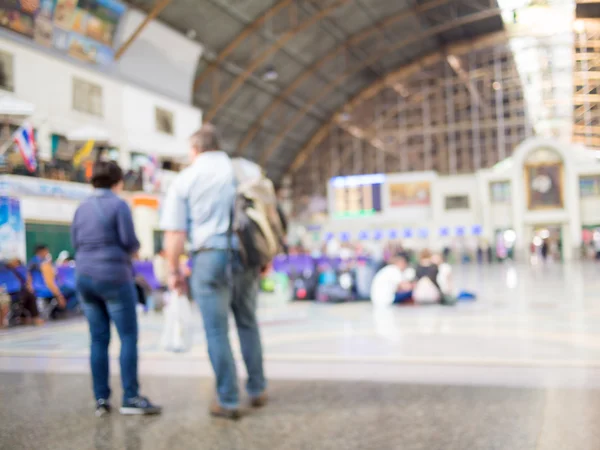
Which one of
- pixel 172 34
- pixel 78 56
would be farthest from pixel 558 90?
pixel 78 56

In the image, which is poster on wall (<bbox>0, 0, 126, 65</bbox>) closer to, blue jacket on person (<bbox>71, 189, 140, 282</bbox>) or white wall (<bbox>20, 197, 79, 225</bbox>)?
white wall (<bbox>20, 197, 79, 225</bbox>)

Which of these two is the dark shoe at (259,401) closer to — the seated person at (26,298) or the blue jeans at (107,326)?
the blue jeans at (107,326)

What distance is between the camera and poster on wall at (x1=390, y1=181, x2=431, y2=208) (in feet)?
133

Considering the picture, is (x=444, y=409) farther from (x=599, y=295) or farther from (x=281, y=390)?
(x=599, y=295)

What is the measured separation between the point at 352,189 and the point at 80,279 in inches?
1508

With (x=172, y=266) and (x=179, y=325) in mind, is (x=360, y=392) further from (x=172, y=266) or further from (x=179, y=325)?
(x=179, y=325)

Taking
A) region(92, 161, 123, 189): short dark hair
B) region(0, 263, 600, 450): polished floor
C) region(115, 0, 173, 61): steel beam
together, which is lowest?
region(0, 263, 600, 450): polished floor

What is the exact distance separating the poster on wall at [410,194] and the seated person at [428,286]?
29463mm

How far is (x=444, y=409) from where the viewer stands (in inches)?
133

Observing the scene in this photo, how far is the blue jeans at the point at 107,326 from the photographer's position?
3.51m

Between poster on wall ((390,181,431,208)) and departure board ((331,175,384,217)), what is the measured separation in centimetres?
97

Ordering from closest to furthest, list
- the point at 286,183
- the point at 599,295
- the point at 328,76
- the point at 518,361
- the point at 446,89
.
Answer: the point at 518,361
the point at 599,295
the point at 328,76
the point at 446,89
the point at 286,183

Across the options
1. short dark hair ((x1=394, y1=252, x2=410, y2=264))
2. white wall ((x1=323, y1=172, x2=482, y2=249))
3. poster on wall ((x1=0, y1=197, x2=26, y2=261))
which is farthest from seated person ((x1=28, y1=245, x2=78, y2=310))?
white wall ((x1=323, y1=172, x2=482, y2=249))

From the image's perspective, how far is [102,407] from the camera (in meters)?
3.49
